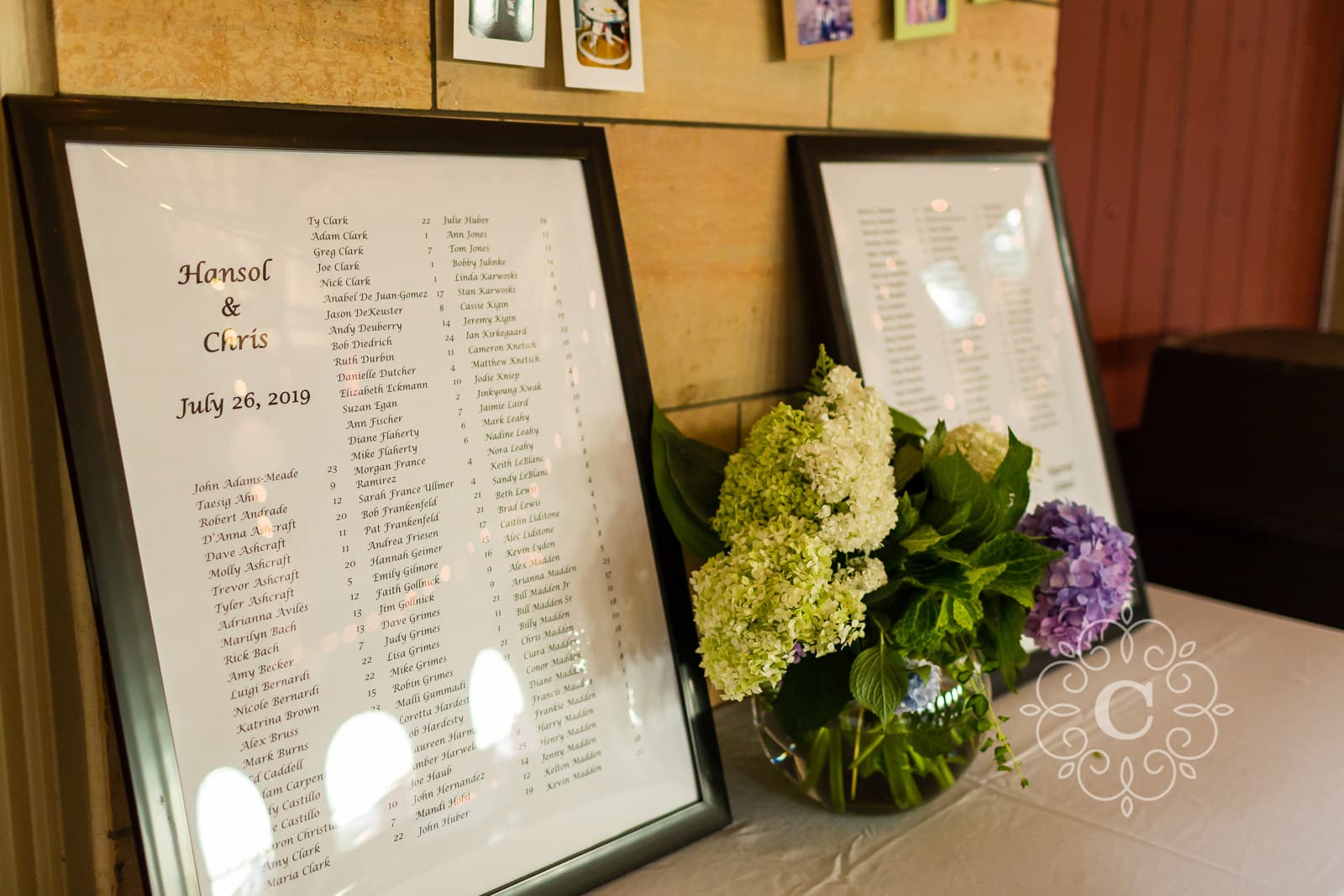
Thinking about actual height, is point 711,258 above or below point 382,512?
above

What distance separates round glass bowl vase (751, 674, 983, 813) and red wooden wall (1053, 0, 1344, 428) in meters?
1.58

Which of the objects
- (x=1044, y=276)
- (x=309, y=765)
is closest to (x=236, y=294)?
(x=309, y=765)

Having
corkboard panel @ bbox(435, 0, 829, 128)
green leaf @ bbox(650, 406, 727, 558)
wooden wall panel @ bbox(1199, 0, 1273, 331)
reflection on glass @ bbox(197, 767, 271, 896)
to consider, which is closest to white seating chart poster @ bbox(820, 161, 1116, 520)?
corkboard panel @ bbox(435, 0, 829, 128)

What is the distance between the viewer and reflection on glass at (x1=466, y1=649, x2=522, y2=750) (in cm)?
88

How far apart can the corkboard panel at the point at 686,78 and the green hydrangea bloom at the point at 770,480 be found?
39 cm

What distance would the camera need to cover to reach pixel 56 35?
0.75 meters

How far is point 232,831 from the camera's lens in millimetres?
746

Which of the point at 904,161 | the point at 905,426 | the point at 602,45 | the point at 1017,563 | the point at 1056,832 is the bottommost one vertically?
the point at 1056,832

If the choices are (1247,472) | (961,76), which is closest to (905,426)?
(961,76)

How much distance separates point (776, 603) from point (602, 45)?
59cm

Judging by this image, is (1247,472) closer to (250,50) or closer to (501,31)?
(501,31)

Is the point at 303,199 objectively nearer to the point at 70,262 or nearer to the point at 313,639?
the point at 70,262

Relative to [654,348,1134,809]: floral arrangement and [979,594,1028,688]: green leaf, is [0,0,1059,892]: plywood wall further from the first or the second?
[979,594,1028,688]: green leaf

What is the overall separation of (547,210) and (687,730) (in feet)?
1.70
